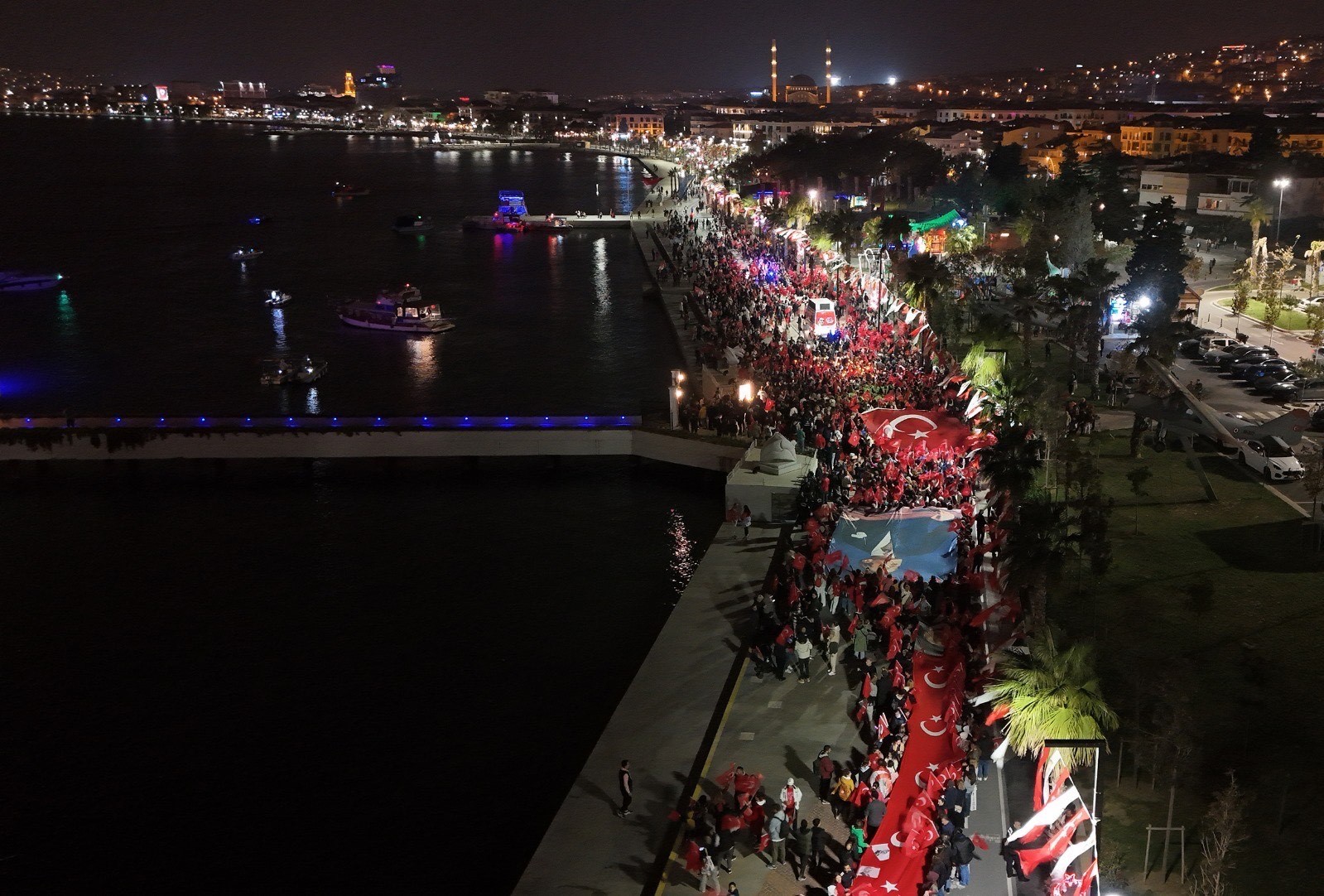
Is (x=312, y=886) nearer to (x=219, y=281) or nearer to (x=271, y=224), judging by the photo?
(x=219, y=281)

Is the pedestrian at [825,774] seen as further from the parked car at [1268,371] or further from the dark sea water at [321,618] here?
the parked car at [1268,371]

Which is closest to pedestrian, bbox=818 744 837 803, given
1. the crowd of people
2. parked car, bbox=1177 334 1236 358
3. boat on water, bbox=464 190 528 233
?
the crowd of people

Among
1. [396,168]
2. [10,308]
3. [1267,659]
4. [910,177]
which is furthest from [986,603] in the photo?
[396,168]

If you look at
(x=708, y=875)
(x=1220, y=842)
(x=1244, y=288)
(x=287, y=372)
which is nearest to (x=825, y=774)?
(x=708, y=875)

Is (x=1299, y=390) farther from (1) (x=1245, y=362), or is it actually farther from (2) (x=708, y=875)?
(2) (x=708, y=875)

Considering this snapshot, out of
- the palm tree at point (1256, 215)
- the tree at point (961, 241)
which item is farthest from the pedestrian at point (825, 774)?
the tree at point (961, 241)
